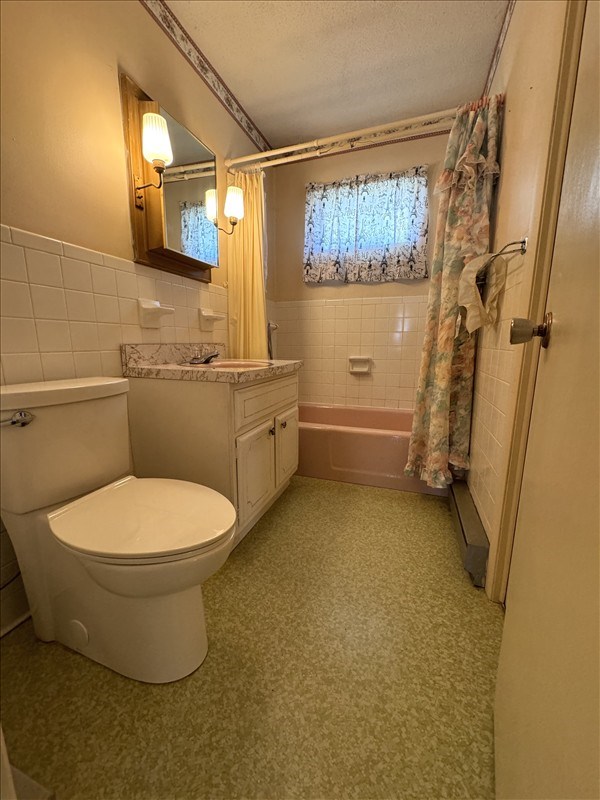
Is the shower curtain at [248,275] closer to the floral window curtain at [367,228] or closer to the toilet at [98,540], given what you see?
the floral window curtain at [367,228]

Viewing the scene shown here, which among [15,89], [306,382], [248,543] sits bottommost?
[248,543]

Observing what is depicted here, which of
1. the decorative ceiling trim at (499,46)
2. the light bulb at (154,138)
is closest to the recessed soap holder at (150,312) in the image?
the light bulb at (154,138)

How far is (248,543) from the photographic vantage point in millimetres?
1464

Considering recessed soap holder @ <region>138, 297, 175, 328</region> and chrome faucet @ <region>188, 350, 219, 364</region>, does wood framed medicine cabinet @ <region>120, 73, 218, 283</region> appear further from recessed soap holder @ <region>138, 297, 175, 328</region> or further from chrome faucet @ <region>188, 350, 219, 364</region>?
chrome faucet @ <region>188, 350, 219, 364</region>

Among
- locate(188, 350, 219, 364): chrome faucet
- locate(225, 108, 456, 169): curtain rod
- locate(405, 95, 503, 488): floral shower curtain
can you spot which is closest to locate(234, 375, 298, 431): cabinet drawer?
locate(188, 350, 219, 364): chrome faucet

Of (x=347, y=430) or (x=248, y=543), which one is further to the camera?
(x=347, y=430)

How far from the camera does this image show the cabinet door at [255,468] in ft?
4.29

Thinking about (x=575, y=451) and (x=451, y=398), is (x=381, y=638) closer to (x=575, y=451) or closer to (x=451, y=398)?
(x=575, y=451)

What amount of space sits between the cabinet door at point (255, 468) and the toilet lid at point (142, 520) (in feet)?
0.97

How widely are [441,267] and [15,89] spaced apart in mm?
1726

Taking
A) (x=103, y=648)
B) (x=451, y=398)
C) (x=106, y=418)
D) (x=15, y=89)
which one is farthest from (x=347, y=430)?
(x=15, y=89)

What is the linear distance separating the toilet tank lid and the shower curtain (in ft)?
3.61

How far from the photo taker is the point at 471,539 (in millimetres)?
1231

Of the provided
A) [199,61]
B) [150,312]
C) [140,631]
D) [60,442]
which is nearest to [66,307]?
[150,312]
